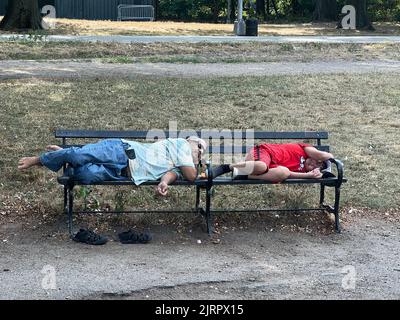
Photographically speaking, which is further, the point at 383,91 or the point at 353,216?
the point at 383,91

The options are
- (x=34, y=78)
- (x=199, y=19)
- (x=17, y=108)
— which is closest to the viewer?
(x=17, y=108)

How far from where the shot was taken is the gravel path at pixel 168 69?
14383mm

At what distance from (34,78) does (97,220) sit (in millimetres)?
7052

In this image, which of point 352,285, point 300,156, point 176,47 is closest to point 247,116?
point 300,156

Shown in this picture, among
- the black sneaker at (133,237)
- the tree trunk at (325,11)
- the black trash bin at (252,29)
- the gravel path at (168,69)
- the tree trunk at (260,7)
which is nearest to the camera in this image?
the black sneaker at (133,237)

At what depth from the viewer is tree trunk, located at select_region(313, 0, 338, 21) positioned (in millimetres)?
41750

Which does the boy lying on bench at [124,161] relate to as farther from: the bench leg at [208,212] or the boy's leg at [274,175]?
the boy's leg at [274,175]

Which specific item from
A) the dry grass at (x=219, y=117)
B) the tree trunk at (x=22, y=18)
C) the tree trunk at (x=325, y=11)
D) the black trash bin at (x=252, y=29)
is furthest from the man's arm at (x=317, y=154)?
the tree trunk at (x=325, y=11)

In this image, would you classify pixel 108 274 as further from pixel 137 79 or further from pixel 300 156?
pixel 137 79

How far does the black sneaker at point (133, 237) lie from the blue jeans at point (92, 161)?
1.62 feet

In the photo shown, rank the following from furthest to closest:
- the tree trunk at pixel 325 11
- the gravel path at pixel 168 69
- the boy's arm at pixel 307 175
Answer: the tree trunk at pixel 325 11, the gravel path at pixel 168 69, the boy's arm at pixel 307 175

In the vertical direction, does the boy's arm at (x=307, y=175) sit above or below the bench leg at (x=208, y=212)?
above

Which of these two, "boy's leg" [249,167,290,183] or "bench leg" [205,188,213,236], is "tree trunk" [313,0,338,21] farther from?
"bench leg" [205,188,213,236]

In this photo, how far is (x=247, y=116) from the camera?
36.0 feet
